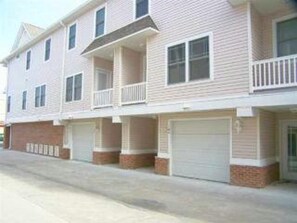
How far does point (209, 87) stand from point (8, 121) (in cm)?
2505

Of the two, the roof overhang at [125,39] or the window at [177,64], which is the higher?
the roof overhang at [125,39]

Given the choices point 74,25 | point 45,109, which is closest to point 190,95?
point 74,25

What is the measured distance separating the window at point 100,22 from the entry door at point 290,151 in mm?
11429

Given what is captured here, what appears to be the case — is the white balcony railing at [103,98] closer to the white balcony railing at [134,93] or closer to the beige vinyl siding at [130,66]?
Result: the beige vinyl siding at [130,66]

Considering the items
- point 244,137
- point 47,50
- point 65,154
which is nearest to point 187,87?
point 244,137

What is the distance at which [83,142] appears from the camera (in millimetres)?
20594

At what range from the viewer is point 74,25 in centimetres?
2136

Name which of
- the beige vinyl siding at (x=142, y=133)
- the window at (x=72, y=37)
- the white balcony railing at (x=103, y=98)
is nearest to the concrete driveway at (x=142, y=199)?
the beige vinyl siding at (x=142, y=133)

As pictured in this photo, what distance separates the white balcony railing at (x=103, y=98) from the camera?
17.1 m

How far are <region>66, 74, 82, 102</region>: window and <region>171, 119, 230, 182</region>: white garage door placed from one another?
8.26 meters

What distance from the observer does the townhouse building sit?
11.0 metres

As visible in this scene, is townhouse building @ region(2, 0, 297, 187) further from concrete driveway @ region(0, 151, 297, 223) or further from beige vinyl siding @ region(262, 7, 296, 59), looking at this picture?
concrete driveway @ region(0, 151, 297, 223)

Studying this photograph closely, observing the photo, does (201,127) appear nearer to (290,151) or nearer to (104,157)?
(290,151)

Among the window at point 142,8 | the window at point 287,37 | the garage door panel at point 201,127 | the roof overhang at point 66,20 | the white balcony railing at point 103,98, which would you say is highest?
the roof overhang at point 66,20
